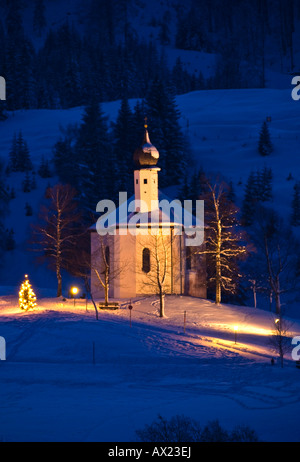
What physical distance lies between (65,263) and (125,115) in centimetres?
2185

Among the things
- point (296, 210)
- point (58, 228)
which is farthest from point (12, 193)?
point (296, 210)

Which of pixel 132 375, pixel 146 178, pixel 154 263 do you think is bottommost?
pixel 132 375

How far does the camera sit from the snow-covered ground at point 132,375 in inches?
655

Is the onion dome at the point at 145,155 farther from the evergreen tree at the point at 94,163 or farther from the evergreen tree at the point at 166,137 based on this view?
the evergreen tree at the point at 166,137

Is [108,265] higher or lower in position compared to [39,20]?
lower

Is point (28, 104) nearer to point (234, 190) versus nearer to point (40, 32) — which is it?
point (234, 190)

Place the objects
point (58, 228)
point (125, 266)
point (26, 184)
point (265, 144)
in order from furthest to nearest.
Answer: point (265, 144), point (26, 184), point (125, 266), point (58, 228)

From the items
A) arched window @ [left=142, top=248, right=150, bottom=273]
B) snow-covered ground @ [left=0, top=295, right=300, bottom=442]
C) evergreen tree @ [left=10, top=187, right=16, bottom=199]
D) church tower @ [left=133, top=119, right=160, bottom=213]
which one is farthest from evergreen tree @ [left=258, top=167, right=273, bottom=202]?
evergreen tree @ [left=10, top=187, right=16, bottom=199]

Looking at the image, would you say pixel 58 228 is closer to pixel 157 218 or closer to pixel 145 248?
pixel 145 248

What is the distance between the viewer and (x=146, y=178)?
4047 centimetres

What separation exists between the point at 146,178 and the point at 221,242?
716cm

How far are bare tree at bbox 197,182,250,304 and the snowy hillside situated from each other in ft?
43.0

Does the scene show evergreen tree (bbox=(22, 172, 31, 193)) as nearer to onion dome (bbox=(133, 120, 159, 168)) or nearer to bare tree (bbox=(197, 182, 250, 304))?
onion dome (bbox=(133, 120, 159, 168))
